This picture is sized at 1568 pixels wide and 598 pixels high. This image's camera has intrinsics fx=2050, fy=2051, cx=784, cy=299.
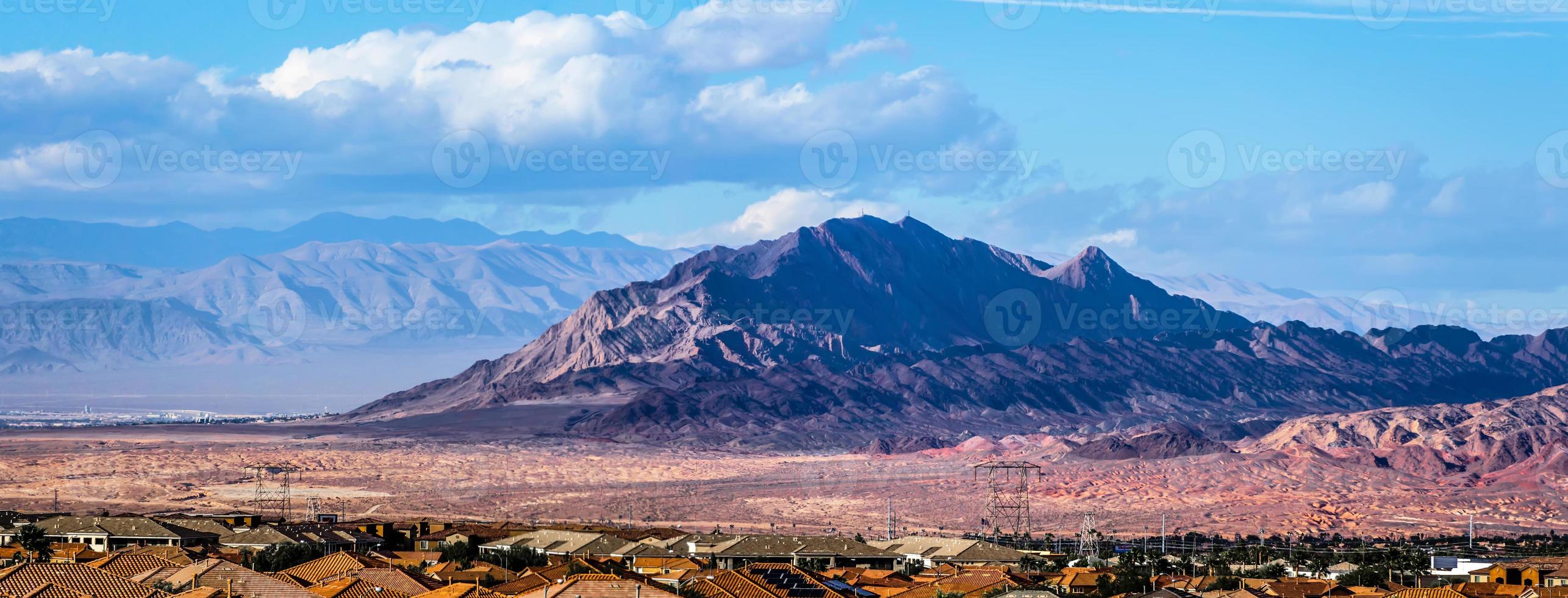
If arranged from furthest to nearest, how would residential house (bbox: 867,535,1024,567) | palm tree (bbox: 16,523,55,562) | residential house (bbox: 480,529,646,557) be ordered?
1. residential house (bbox: 867,535,1024,567)
2. residential house (bbox: 480,529,646,557)
3. palm tree (bbox: 16,523,55,562)

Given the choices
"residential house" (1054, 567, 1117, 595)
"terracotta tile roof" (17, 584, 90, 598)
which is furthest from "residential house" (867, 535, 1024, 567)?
"terracotta tile roof" (17, 584, 90, 598)

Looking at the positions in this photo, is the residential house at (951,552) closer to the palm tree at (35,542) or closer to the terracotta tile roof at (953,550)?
the terracotta tile roof at (953,550)

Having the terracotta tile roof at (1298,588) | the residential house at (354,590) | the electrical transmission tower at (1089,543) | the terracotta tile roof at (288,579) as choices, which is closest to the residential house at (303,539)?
the terracotta tile roof at (288,579)

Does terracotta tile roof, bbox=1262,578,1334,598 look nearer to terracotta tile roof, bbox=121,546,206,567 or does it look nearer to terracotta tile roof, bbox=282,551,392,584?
terracotta tile roof, bbox=282,551,392,584

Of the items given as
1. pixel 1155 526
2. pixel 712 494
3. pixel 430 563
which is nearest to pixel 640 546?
pixel 430 563

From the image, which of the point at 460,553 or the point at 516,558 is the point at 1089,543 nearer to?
the point at 460,553

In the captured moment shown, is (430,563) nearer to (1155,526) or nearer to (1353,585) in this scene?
(1353,585)
